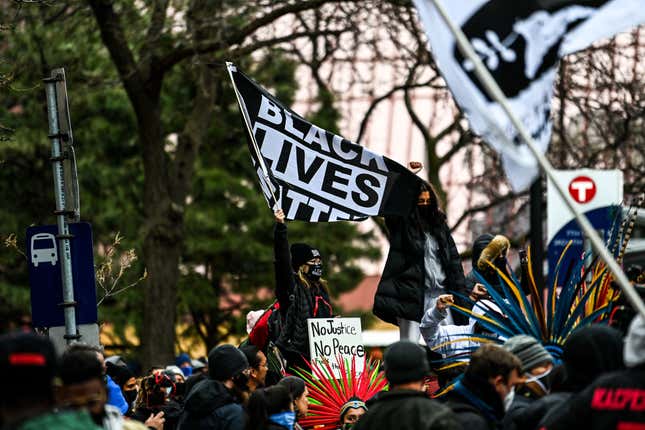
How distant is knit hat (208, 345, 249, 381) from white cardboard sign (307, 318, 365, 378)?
4.06ft

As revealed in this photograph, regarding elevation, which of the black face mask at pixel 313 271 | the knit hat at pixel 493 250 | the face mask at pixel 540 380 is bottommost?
the face mask at pixel 540 380

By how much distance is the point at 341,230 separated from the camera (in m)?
28.5

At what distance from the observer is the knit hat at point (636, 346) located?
5.85 meters

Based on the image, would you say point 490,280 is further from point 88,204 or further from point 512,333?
point 88,204

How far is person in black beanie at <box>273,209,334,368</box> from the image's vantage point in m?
10.6

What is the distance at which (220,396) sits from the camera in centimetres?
885

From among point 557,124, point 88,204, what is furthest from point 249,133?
point 88,204

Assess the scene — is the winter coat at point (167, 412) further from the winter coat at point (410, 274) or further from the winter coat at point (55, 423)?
the winter coat at point (55, 423)

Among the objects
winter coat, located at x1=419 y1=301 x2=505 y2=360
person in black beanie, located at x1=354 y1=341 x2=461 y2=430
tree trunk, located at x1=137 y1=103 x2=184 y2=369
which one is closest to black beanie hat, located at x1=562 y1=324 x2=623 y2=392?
person in black beanie, located at x1=354 y1=341 x2=461 y2=430

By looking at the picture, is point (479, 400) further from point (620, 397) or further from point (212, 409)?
point (212, 409)

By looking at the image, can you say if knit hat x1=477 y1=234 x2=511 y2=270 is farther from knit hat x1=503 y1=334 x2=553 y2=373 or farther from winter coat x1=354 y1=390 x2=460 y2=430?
winter coat x1=354 y1=390 x2=460 y2=430

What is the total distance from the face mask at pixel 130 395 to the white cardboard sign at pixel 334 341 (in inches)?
63.9

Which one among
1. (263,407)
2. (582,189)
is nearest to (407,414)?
(263,407)

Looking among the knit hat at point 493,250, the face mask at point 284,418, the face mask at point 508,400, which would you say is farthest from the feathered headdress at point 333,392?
the face mask at point 508,400
